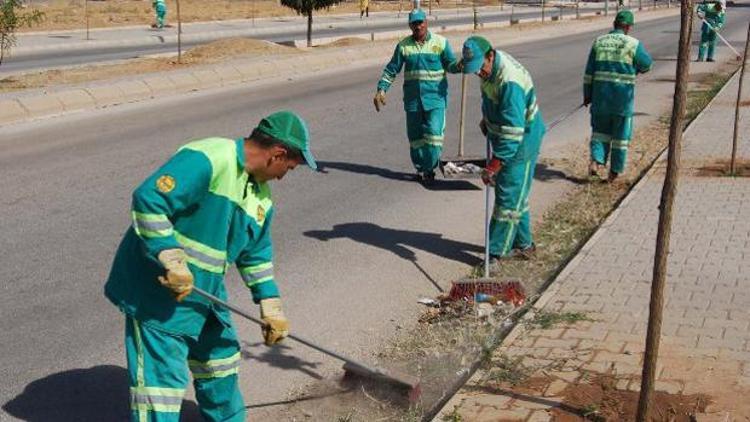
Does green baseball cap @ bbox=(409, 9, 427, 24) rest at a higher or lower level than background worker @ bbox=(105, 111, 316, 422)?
higher

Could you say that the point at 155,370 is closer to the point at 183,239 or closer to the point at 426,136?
the point at 183,239

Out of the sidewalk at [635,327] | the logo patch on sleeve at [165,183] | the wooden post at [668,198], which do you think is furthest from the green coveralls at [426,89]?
the logo patch on sleeve at [165,183]

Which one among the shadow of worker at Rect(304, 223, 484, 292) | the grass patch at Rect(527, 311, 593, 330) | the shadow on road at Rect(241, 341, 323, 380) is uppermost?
the grass patch at Rect(527, 311, 593, 330)

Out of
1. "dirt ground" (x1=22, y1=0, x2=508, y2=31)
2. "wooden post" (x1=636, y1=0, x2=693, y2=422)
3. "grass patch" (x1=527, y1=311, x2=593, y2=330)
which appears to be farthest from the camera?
"dirt ground" (x1=22, y1=0, x2=508, y2=31)

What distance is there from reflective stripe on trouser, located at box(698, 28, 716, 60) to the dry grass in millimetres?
10480

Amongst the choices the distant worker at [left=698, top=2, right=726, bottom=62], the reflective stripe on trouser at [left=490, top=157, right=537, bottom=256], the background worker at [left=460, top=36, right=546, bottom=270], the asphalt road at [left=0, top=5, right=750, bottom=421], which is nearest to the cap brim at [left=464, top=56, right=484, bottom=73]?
the background worker at [left=460, top=36, right=546, bottom=270]

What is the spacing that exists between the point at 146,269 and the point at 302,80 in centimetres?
1631

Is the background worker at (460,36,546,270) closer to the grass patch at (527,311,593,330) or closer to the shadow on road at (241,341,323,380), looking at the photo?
the grass patch at (527,311,593,330)

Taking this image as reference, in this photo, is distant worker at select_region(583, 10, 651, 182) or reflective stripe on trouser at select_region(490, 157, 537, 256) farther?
distant worker at select_region(583, 10, 651, 182)

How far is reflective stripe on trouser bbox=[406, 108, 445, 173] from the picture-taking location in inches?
409

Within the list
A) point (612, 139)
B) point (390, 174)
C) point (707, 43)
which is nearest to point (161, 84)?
point (390, 174)

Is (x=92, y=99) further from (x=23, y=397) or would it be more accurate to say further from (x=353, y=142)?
(x=23, y=397)

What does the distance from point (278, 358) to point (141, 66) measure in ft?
56.0

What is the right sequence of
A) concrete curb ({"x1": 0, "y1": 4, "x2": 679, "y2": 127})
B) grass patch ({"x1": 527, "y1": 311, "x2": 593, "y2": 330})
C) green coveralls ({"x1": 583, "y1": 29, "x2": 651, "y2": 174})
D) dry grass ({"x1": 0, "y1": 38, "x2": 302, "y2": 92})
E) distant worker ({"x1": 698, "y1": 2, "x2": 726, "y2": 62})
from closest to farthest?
grass patch ({"x1": 527, "y1": 311, "x2": 593, "y2": 330}) → green coveralls ({"x1": 583, "y1": 29, "x2": 651, "y2": 174}) → concrete curb ({"x1": 0, "y1": 4, "x2": 679, "y2": 127}) → dry grass ({"x1": 0, "y1": 38, "x2": 302, "y2": 92}) → distant worker ({"x1": 698, "y1": 2, "x2": 726, "y2": 62})
